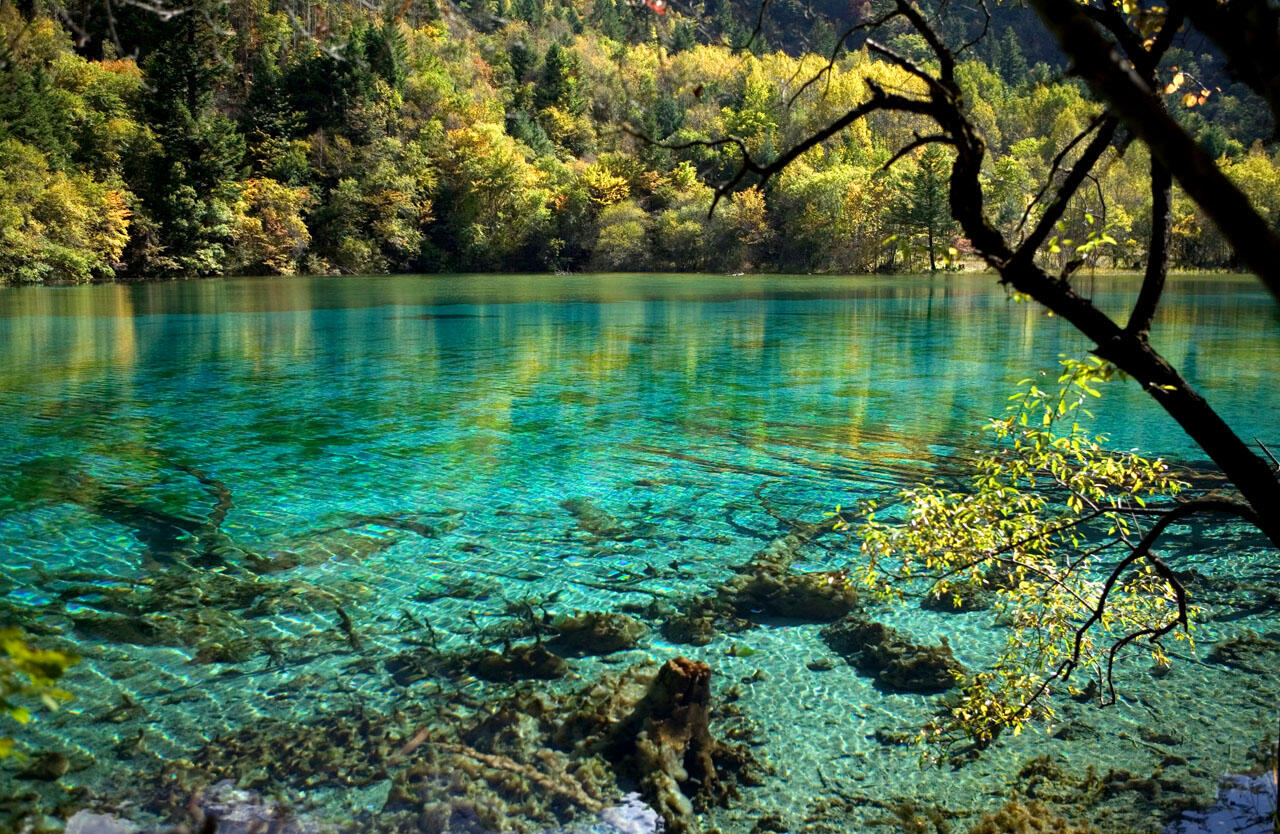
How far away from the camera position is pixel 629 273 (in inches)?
3317

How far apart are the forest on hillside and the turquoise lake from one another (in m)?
27.6

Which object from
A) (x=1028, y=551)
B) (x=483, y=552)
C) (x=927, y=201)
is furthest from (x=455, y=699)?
(x=927, y=201)

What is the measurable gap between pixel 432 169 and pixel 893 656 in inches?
3229

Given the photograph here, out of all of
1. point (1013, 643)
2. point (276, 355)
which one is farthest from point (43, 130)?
point (1013, 643)

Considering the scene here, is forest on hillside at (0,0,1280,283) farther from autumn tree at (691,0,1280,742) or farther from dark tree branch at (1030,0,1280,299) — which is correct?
dark tree branch at (1030,0,1280,299)

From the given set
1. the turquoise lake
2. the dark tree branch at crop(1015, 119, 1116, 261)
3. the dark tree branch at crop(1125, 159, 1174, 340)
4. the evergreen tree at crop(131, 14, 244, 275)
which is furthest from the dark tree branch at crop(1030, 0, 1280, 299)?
the evergreen tree at crop(131, 14, 244, 275)

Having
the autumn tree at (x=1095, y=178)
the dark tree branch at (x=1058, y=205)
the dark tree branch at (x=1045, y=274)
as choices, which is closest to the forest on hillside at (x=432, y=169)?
the autumn tree at (x=1095, y=178)

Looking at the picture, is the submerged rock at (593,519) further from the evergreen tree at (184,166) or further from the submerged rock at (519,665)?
the evergreen tree at (184,166)

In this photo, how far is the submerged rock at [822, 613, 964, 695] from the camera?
6695 millimetres

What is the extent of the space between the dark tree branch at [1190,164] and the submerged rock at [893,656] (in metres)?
5.13

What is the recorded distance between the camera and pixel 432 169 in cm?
8256

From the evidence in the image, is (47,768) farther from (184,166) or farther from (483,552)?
(184,166)

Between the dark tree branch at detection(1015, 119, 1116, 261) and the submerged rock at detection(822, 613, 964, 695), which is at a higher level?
the dark tree branch at detection(1015, 119, 1116, 261)

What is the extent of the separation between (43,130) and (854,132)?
7823 centimetres
